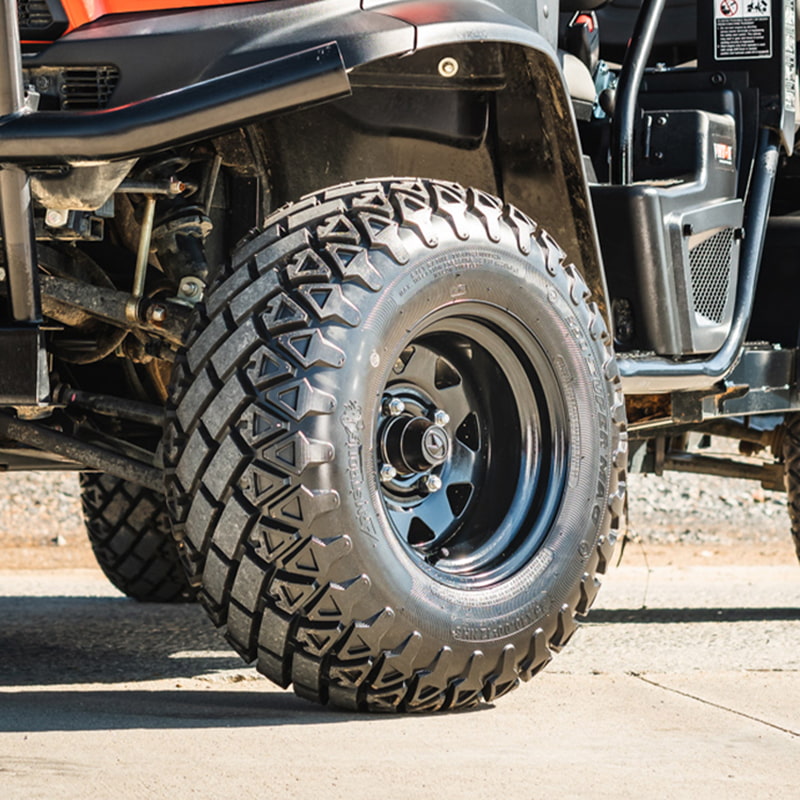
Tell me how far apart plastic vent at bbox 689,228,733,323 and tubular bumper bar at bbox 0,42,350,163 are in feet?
6.51

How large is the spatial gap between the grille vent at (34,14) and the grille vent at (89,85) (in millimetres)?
148

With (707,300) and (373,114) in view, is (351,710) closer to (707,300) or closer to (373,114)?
(373,114)

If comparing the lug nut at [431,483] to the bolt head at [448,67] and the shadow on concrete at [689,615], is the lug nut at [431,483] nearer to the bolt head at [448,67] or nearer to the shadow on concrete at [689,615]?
the bolt head at [448,67]

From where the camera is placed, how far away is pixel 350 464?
337 cm

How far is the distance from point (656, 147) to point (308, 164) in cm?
146

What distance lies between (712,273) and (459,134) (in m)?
1.26

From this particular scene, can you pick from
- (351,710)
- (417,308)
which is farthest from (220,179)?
(351,710)

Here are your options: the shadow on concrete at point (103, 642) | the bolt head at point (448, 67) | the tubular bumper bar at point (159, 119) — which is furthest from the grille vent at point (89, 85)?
the shadow on concrete at point (103, 642)

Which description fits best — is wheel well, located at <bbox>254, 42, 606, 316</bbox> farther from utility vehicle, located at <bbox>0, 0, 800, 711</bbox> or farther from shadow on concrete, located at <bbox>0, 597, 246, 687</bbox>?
shadow on concrete, located at <bbox>0, 597, 246, 687</bbox>

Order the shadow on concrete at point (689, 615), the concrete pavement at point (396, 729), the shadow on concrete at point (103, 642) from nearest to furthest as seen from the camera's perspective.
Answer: the concrete pavement at point (396, 729) → the shadow on concrete at point (103, 642) → the shadow on concrete at point (689, 615)

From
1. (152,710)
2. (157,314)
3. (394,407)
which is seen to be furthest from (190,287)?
(152,710)

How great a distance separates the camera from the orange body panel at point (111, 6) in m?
3.54

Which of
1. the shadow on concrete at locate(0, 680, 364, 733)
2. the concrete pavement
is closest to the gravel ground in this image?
the concrete pavement

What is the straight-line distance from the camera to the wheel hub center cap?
12.1 feet
